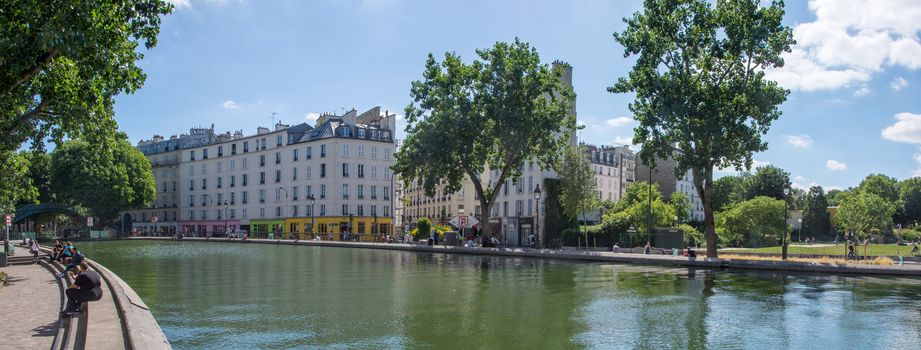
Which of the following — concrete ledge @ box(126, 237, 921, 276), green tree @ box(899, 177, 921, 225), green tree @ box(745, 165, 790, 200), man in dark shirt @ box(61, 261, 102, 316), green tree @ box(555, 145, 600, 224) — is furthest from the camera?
green tree @ box(899, 177, 921, 225)

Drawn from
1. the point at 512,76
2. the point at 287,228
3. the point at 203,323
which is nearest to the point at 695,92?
the point at 512,76

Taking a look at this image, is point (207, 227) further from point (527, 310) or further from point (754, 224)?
point (527, 310)

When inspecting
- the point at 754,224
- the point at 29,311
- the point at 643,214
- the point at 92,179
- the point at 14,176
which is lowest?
the point at 754,224

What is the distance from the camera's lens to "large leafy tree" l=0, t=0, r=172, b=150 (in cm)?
1373

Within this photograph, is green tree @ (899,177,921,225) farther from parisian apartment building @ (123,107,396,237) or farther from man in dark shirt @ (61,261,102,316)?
man in dark shirt @ (61,261,102,316)

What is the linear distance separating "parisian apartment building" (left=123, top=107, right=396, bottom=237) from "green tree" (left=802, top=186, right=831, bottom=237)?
70.3m

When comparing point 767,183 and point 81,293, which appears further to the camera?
point 767,183

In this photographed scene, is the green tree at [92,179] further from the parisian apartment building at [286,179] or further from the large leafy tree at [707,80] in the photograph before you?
the large leafy tree at [707,80]

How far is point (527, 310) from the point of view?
17469 mm

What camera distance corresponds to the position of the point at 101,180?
82062 millimetres

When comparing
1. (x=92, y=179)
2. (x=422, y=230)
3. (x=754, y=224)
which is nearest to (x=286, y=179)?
(x=92, y=179)

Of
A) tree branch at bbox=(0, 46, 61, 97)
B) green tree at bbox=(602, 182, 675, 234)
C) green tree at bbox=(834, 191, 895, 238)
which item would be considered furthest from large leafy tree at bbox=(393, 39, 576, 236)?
green tree at bbox=(834, 191, 895, 238)

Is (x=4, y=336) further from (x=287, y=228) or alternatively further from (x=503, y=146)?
(x=287, y=228)

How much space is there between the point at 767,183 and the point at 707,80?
247 feet
